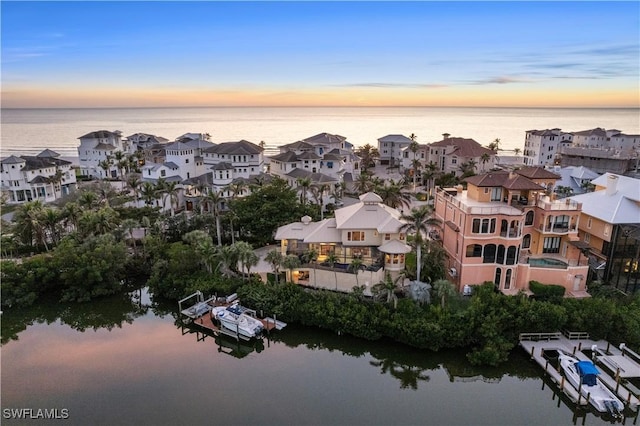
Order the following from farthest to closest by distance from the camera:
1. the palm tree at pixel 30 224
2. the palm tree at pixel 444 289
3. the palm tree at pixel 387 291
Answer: the palm tree at pixel 30 224
the palm tree at pixel 387 291
the palm tree at pixel 444 289

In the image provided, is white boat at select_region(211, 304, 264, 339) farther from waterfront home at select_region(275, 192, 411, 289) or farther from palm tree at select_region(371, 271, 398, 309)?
palm tree at select_region(371, 271, 398, 309)

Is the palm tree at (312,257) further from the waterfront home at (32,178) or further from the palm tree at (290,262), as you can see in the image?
the waterfront home at (32,178)

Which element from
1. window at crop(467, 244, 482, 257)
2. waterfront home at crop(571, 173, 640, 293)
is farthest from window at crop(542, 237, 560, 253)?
window at crop(467, 244, 482, 257)

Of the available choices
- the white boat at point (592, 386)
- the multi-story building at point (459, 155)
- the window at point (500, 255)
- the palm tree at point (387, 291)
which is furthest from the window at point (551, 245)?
the multi-story building at point (459, 155)

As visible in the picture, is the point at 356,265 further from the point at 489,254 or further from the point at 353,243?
the point at 489,254

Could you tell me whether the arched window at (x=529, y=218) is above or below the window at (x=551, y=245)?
above

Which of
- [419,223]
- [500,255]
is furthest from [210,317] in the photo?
[500,255]
